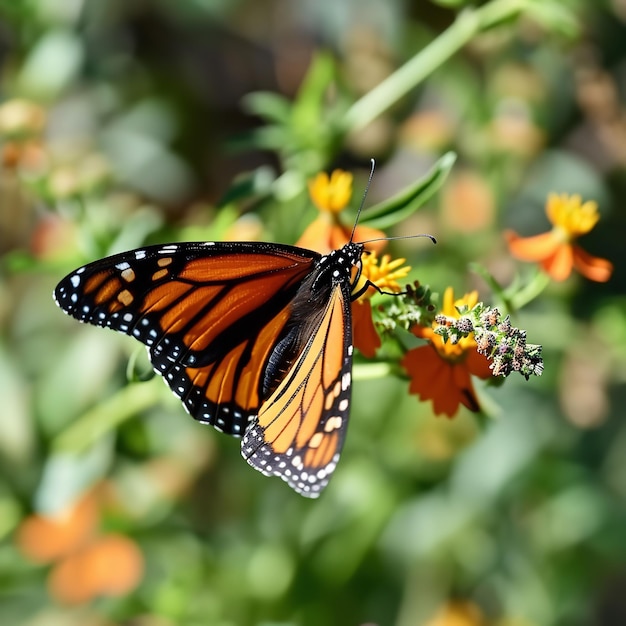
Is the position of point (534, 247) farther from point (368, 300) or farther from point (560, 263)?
point (368, 300)

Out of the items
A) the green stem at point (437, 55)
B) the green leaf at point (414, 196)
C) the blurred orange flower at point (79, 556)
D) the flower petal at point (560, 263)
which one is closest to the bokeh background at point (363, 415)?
the blurred orange flower at point (79, 556)

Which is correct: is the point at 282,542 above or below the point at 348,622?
above

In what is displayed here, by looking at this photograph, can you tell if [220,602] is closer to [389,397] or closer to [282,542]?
[282,542]

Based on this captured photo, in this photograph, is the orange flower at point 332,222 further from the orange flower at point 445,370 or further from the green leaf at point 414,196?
the orange flower at point 445,370

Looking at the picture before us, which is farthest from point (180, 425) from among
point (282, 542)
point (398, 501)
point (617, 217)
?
point (617, 217)

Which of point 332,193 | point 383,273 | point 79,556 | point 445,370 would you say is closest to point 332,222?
point 332,193
